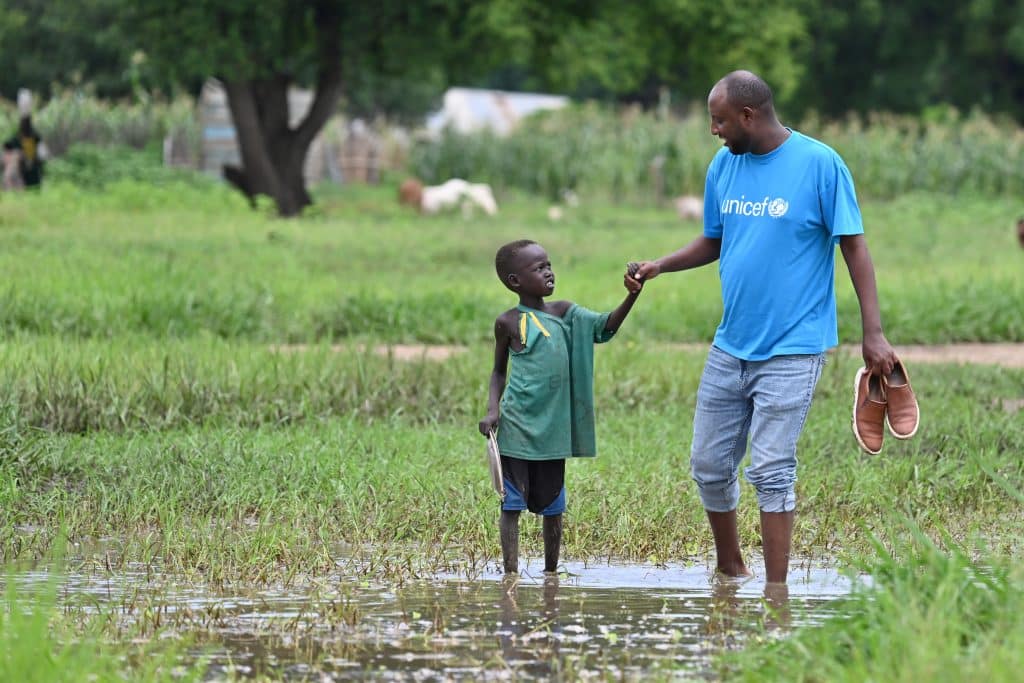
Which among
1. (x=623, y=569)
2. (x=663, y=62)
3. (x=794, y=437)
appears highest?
(x=663, y=62)

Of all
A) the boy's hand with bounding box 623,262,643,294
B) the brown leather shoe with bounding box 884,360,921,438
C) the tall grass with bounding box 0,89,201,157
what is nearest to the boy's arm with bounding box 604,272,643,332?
the boy's hand with bounding box 623,262,643,294

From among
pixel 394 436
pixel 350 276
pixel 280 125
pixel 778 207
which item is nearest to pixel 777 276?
pixel 778 207

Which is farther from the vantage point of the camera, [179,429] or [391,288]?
[391,288]

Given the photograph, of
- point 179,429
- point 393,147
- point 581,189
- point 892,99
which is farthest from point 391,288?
point 892,99

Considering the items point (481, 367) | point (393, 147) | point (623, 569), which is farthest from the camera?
point (393, 147)

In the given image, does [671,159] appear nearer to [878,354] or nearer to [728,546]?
[728,546]

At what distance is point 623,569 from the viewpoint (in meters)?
6.86

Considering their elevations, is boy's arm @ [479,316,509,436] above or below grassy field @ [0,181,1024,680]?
above

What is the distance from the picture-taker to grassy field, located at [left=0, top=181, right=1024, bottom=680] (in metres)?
6.54

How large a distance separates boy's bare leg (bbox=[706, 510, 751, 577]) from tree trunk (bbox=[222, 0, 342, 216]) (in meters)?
24.5

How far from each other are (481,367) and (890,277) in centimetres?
768

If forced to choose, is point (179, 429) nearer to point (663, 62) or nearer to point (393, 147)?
point (663, 62)

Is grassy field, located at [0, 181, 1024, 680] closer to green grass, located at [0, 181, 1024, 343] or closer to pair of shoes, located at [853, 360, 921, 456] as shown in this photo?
green grass, located at [0, 181, 1024, 343]

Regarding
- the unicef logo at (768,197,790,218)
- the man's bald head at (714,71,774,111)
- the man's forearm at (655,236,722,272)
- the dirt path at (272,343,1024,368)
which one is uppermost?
the man's bald head at (714,71,774,111)
